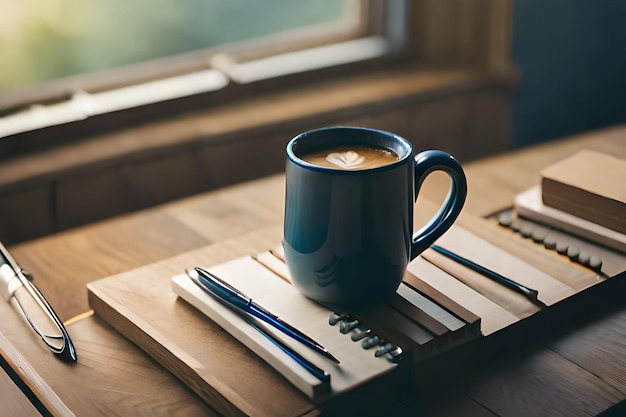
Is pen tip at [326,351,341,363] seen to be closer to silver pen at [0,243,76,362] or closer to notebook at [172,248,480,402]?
notebook at [172,248,480,402]

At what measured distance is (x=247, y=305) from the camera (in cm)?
78

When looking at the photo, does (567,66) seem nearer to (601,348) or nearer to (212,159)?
(212,159)

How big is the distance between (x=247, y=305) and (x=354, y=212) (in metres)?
0.13

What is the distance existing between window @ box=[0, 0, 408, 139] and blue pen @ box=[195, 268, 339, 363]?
0.60m

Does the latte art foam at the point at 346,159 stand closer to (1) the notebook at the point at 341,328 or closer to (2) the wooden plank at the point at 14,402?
(1) the notebook at the point at 341,328

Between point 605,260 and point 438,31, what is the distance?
895 mm

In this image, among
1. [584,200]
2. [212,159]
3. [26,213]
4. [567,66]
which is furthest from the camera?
[567,66]

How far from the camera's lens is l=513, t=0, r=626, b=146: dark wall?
175cm

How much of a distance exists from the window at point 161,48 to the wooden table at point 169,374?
1.23 feet

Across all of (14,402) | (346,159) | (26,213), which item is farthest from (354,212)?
(26,213)

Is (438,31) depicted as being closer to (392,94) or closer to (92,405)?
(392,94)

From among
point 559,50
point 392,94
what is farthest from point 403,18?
point 559,50

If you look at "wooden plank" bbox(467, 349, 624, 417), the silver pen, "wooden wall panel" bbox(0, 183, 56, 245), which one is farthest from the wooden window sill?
"wooden plank" bbox(467, 349, 624, 417)

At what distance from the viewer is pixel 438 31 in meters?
1.71
